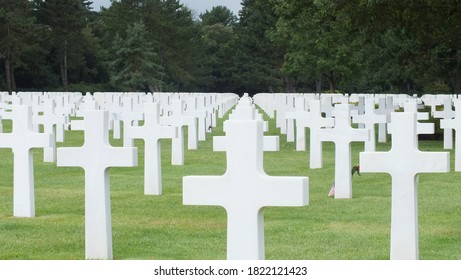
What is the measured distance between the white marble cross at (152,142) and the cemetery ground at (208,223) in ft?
0.86

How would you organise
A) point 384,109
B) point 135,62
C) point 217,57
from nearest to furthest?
point 384,109 → point 135,62 → point 217,57

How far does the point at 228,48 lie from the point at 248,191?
4838 inches

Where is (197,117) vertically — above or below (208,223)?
above

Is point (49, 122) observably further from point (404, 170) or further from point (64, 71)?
point (64, 71)

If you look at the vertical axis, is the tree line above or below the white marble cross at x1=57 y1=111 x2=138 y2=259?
above

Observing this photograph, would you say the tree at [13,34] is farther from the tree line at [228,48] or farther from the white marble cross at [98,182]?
the white marble cross at [98,182]

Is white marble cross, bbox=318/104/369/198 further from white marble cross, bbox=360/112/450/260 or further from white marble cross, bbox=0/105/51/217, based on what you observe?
white marble cross, bbox=360/112/450/260

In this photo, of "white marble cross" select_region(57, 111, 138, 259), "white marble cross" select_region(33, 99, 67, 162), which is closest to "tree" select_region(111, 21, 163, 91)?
"white marble cross" select_region(33, 99, 67, 162)

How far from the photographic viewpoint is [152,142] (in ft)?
51.4

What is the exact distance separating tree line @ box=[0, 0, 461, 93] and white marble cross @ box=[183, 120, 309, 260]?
1879 cm

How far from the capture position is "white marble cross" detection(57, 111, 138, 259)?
33.4ft

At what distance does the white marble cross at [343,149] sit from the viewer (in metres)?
15.2

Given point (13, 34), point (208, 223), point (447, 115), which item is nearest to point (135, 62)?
point (13, 34)

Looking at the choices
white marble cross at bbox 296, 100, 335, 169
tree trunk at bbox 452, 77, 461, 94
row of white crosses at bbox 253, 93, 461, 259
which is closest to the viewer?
row of white crosses at bbox 253, 93, 461, 259
